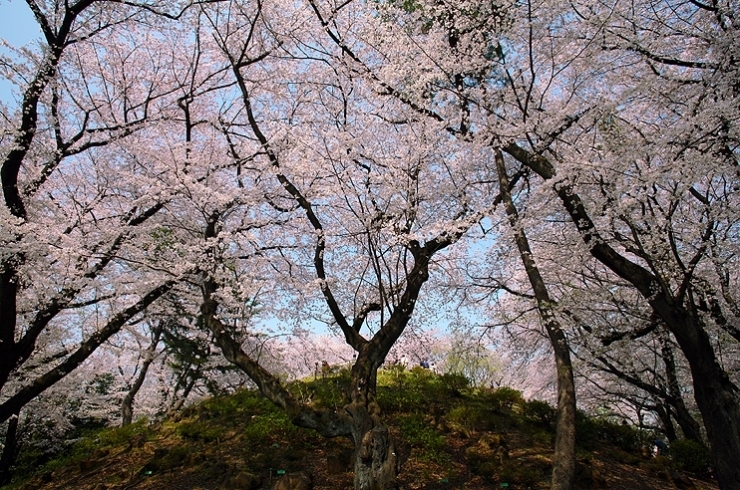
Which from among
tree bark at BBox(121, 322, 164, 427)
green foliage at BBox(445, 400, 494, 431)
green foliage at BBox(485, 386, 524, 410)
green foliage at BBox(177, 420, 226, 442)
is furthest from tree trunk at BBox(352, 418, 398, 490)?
tree bark at BBox(121, 322, 164, 427)

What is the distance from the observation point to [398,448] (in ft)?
24.5

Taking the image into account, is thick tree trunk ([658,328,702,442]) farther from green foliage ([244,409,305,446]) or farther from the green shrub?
green foliage ([244,409,305,446])

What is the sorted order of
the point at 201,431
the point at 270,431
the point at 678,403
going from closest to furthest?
the point at 270,431 < the point at 201,431 < the point at 678,403

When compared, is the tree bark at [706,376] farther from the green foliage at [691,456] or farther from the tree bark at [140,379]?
the tree bark at [140,379]

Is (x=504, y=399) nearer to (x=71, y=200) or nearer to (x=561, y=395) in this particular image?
(x=561, y=395)

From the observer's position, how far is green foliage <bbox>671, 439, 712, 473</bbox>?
8.06 m

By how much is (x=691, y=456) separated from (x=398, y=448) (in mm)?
5571

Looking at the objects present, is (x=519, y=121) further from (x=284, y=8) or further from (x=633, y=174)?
(x=284, y=8)

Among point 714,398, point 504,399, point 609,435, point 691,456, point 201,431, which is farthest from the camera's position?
point 504,399

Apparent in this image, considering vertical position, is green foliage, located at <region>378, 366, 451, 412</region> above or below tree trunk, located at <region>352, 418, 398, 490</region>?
above

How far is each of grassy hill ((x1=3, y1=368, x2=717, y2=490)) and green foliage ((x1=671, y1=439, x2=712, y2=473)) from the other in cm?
2

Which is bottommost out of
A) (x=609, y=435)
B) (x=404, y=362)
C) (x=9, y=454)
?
(x=9, y=454)

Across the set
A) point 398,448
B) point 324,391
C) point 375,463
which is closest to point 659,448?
point 398,448

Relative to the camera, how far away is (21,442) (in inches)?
487
